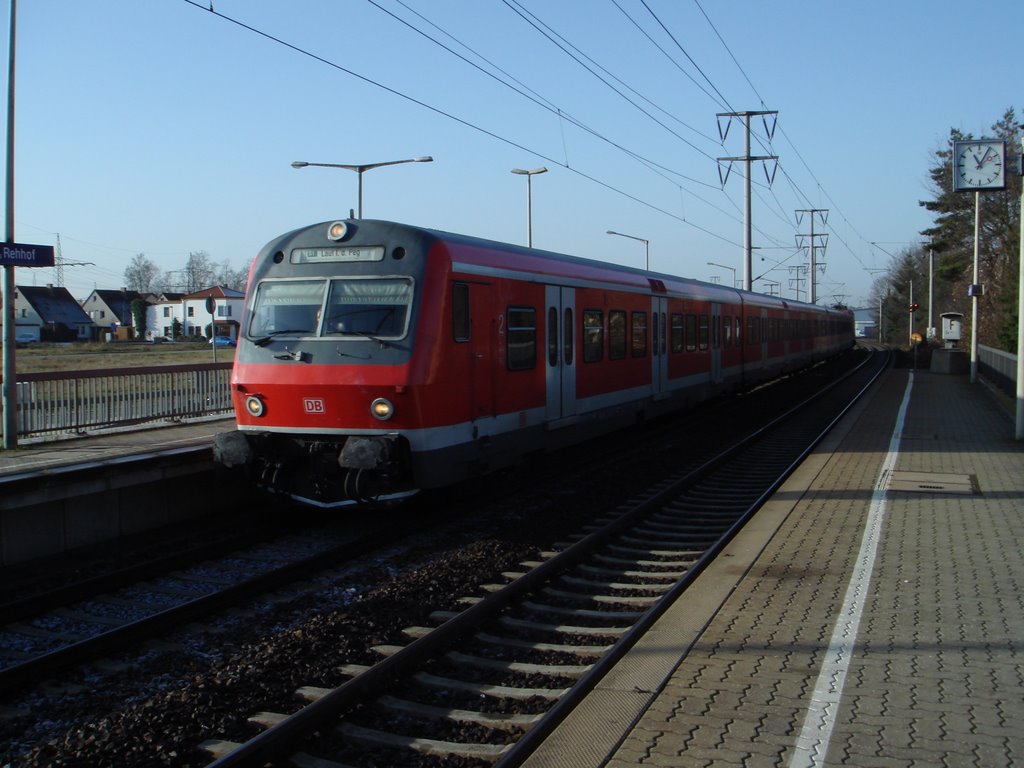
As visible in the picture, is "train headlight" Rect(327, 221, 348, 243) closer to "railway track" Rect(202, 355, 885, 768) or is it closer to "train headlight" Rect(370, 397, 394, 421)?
"train headlight" Rect(370, 397, 394, 421)

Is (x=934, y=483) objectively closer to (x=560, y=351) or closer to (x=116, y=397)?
(x=560, y=351)

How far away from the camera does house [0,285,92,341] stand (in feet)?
260

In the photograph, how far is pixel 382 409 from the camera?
8812 mm

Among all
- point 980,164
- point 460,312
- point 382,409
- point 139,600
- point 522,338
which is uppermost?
point 980,164

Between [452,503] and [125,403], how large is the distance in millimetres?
7304

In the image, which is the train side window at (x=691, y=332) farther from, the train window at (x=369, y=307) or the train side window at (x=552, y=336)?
the train window at (x=369, y=307)

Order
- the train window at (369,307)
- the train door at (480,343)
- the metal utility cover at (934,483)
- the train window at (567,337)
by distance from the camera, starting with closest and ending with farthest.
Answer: the train window at (369,307)
the train door at (480,343)
the metal utility cover at (934,483)
the train window at (567,337)

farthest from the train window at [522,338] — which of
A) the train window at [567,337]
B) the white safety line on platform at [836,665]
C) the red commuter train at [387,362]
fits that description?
the white safety line on platform at [836,665]

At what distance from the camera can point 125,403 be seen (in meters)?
15.2

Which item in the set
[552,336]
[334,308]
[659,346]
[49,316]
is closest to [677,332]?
[659,346]

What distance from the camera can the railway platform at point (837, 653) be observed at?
4.21 meters

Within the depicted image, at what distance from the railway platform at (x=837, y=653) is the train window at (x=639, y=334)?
5319 millimetres

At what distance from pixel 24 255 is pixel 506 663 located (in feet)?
35.7

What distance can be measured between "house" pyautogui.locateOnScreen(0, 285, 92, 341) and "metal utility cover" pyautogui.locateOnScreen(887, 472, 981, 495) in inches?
3125
